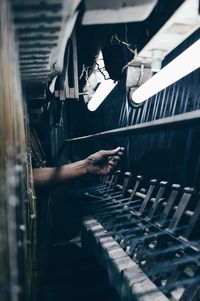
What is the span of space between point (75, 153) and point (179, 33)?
9.08 m

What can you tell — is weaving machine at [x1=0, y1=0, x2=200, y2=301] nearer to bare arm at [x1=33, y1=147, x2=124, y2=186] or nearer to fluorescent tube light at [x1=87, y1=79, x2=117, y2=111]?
fluorescent tube light at [x1=87, y1=79, x2=117, y2=111]

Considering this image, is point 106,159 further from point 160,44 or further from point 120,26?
point 120,26

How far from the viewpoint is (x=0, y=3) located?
105 cm

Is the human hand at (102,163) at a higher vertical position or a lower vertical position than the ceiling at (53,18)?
lower

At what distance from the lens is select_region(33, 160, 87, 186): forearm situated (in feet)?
14.1

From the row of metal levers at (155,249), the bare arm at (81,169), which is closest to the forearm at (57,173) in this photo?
the bare arm at (81,169)

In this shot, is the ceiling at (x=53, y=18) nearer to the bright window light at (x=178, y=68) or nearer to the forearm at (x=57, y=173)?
the bright window light at (x=178, y=68)

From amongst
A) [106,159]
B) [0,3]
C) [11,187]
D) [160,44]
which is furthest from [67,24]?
[106,159]

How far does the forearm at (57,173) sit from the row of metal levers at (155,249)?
1477 mm

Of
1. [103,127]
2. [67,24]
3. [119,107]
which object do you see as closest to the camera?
[67,24]

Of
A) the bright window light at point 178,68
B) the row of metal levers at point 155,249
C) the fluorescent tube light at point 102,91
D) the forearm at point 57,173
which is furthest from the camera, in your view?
the fluorescent tube light at point 102,91

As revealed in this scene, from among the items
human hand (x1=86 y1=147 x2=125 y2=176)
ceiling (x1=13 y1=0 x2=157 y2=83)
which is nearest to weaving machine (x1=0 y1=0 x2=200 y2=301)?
ceiling (x1=13 y1=0 x2=157 y2=83)

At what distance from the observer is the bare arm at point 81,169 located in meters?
4.35

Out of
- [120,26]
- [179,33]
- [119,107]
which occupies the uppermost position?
[120,26]
